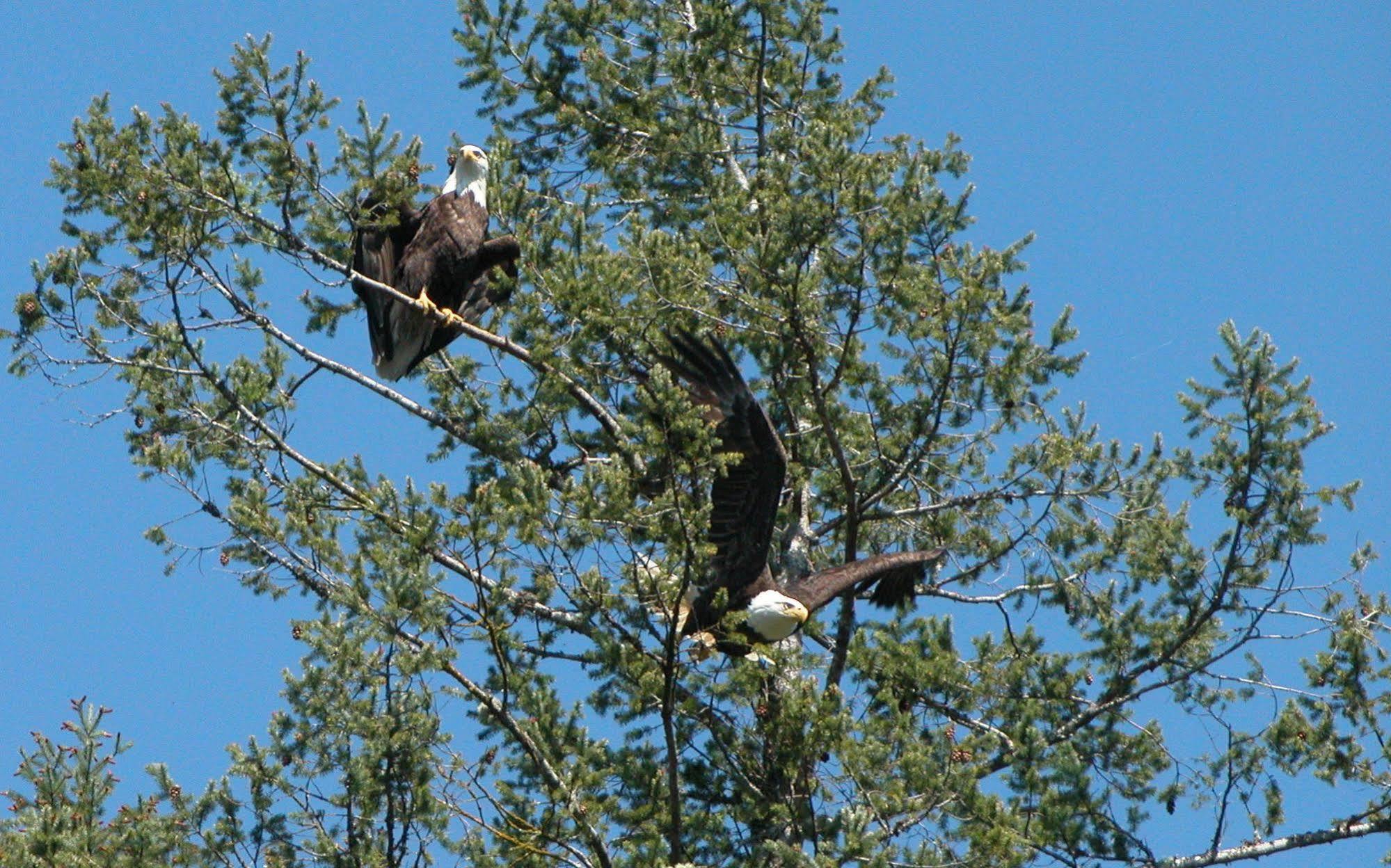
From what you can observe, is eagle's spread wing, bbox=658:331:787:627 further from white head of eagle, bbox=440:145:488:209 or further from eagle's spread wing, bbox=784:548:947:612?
white head of eagle, bbox=440:145:488:209

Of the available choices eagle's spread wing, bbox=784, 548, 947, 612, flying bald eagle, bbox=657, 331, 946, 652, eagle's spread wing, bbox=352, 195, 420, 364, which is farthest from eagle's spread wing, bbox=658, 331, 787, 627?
eagle's spread wing, bbox=352, 195, 420, 364

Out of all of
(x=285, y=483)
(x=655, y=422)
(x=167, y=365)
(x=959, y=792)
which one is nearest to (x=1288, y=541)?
(x=959, y=792)

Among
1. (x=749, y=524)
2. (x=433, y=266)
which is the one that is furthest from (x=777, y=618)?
(x=433, y=266)

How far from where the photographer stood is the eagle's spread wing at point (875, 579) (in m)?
7.87

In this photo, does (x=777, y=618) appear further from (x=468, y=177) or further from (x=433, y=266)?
(x=468, y=177)

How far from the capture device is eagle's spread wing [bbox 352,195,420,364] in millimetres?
8484

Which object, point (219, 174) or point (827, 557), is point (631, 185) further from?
point (219, 174)

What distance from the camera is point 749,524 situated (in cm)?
797

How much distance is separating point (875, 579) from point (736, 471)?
2.81 ft

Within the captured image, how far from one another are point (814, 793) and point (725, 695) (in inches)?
23.5

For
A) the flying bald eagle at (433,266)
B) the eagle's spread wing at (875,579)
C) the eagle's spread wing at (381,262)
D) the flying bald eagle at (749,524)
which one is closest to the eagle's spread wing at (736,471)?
the flying bald eagle at (749,524)

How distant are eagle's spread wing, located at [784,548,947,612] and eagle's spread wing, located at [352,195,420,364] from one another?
2389 mm

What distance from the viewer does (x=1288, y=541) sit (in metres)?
6.92

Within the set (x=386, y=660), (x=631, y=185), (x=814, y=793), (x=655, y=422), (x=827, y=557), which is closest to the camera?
(x=655, y=422)
